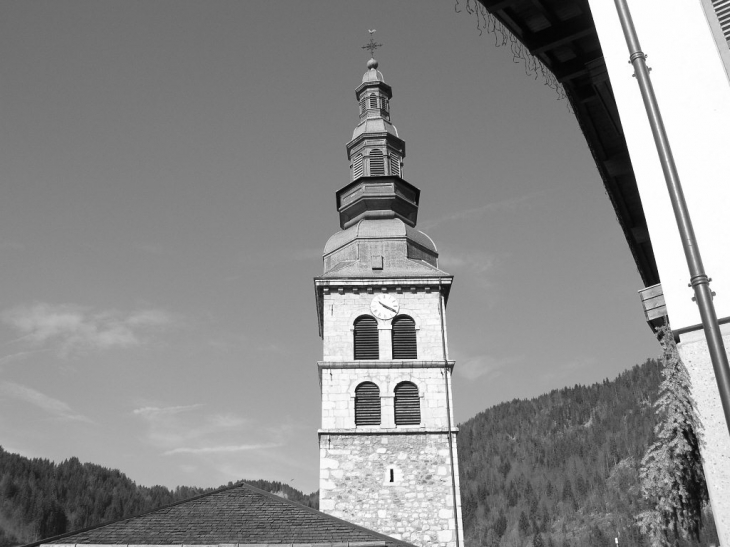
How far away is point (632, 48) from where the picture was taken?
5.97m

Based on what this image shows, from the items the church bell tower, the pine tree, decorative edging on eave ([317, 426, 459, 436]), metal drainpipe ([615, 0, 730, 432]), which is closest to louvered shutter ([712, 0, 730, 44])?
metal drainpipe ([615, 0, 730, 432])

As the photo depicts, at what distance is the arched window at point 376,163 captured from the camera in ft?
115

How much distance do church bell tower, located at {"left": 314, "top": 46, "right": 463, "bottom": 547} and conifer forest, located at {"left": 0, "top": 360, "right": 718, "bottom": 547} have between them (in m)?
44.3

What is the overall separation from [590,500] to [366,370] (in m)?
116

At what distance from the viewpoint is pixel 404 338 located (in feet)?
94.6

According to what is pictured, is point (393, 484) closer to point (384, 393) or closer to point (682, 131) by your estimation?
point (384, 393)

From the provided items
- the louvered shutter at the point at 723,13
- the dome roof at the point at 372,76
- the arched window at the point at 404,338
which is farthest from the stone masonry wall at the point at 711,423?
the dome roof at the point at 372,76

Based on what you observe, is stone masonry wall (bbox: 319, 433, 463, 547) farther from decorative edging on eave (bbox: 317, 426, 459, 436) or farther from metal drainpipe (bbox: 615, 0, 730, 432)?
metal drainpipe (bbox: 615, 0, 730, 432)

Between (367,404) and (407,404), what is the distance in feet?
Result: 4.70

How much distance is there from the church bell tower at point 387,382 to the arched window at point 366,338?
38mm

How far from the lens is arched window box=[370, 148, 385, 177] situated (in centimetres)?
3494

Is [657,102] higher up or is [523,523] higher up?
[523,523]

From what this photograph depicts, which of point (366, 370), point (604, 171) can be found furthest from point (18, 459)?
point (604, 171)

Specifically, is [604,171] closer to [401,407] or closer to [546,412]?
[401,407]
